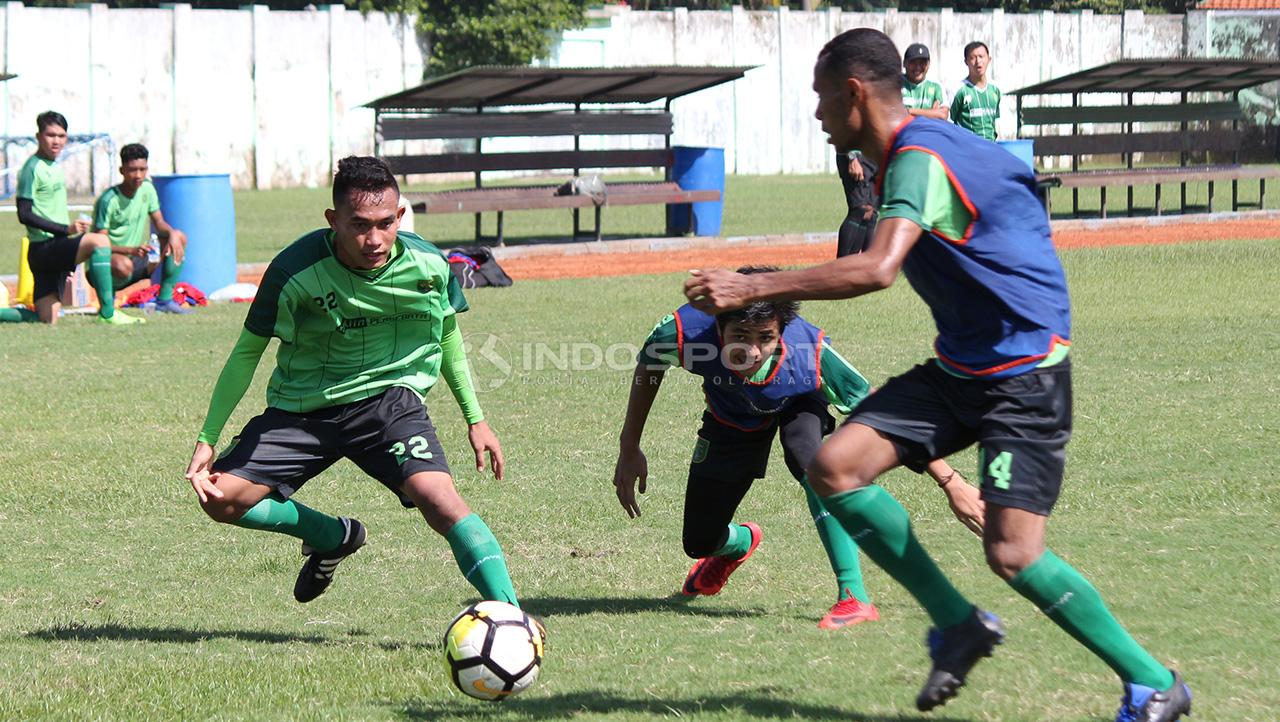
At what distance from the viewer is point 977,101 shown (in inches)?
606

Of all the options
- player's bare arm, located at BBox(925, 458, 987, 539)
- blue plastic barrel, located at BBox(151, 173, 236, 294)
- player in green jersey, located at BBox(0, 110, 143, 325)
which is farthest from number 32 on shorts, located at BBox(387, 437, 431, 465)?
blue plastic barrel, located at BBox(151, 173, 236, 294)

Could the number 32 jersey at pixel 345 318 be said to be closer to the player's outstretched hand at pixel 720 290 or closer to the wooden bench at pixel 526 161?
the player's outstretched hand at pixel 720 290

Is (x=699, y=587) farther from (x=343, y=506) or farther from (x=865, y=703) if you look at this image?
(x=343, y=506)

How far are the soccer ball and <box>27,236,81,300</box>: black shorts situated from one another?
10.7 m

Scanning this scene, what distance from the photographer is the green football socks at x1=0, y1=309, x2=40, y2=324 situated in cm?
1443

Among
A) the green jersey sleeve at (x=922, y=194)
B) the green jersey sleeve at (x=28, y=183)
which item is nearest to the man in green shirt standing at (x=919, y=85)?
the green jersey sleeve at (x=28, y=183)

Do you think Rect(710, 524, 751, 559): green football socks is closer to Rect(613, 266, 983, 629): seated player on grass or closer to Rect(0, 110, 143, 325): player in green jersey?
Rect(613, 266, 983, 629): seated player on grass

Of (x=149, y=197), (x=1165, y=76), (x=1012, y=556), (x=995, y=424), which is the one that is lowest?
(x=1012, y=556)

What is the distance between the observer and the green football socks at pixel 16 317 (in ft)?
47.3

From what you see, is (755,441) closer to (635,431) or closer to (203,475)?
(635,431)

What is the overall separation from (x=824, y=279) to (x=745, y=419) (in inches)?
73.5

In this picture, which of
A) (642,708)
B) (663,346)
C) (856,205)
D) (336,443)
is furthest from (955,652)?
(856,205)

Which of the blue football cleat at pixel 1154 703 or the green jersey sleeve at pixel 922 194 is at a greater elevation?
the green jersey sleeve at pixel 922 194

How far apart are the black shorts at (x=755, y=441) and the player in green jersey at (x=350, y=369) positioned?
0.86 meters
